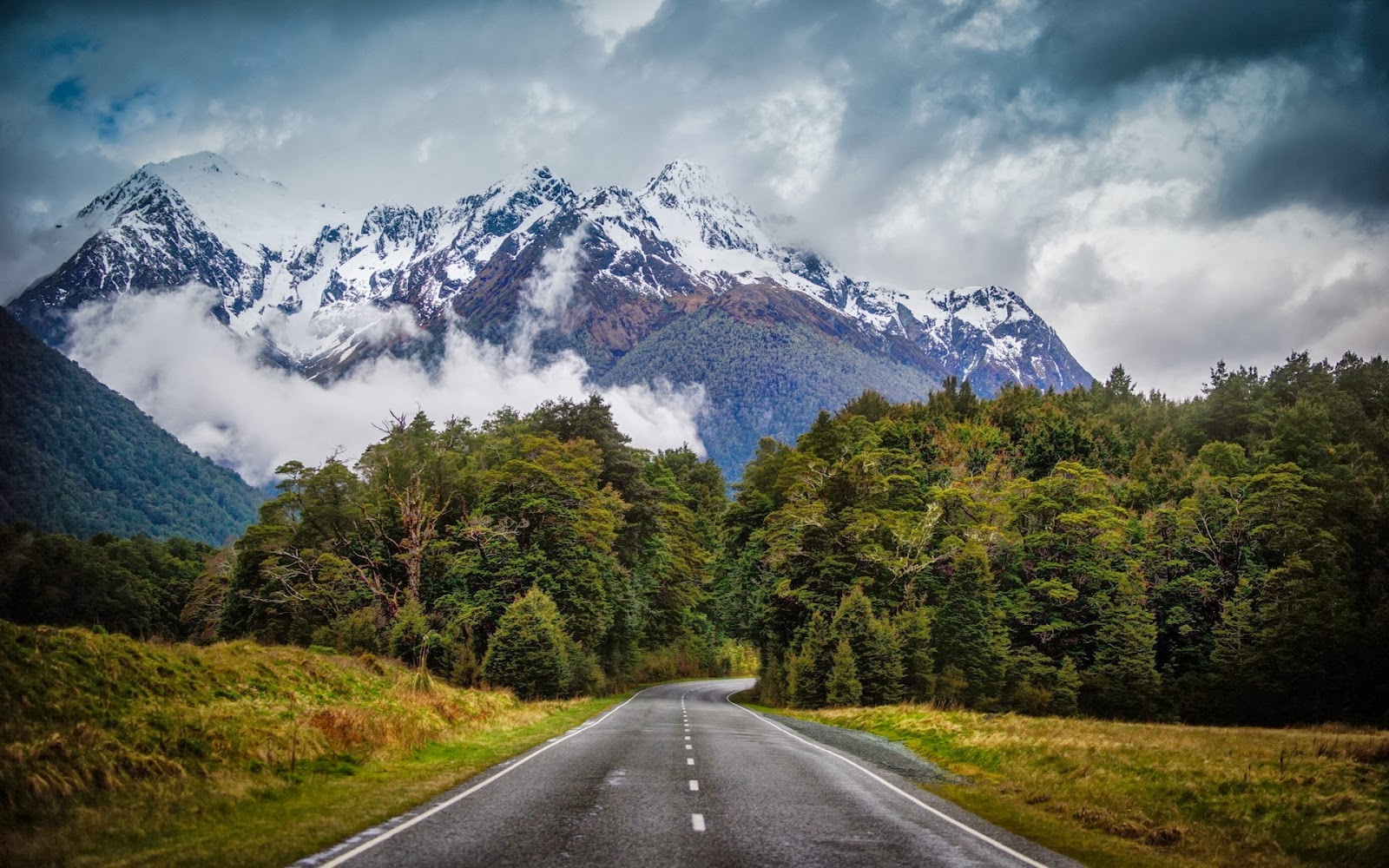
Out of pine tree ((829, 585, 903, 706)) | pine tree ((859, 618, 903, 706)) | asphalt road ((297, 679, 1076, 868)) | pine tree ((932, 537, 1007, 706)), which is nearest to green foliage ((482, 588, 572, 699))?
pine tree ((829, 585, 903, 706))

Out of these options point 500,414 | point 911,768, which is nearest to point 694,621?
point 500,414

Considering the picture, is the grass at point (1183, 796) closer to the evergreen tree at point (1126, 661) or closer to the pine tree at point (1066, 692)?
the pine tree at point (1066, 692)

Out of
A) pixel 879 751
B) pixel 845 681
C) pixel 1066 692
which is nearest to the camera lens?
pixel 879 751

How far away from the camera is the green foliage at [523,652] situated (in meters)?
43.9

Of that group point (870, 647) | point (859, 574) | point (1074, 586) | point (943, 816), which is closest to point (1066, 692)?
point (1074, 586)

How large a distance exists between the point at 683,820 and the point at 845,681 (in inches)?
1483

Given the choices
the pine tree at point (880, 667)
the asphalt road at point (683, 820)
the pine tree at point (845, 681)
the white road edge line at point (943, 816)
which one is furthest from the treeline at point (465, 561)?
the asphalt road at point (683, 820)

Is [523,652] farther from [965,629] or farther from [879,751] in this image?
[965,629]

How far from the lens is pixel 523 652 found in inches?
1737

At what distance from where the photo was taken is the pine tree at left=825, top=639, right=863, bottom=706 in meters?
46.8

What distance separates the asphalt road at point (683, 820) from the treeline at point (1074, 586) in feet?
104

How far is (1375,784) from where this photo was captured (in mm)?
14805

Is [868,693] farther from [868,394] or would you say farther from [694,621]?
[868,394]

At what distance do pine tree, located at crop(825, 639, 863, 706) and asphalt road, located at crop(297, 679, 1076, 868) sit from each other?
27.9 metres
